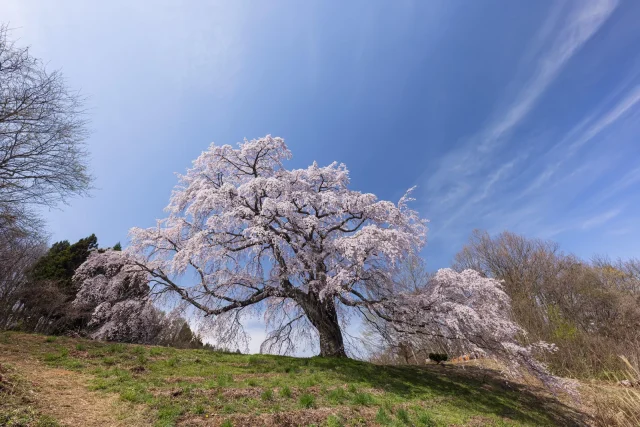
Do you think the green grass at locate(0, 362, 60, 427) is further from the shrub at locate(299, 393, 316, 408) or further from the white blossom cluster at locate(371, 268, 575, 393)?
the white blossom cluster at locate(371, 268, 575, 393)

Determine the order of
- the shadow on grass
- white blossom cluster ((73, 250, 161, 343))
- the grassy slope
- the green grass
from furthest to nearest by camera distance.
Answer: white blossom cluster ((73, 250, 161, 343)) → the shadow on grass → the grassy slope → the green grass

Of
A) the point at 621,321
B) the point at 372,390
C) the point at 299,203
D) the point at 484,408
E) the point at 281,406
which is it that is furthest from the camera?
the point at 621,321

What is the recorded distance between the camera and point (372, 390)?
763cm

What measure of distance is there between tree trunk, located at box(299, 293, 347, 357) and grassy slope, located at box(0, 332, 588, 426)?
1091 mm

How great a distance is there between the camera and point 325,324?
11570mm

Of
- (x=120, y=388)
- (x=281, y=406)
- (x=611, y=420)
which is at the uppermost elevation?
(x=120, y=388)

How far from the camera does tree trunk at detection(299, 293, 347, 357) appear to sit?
11099 mm

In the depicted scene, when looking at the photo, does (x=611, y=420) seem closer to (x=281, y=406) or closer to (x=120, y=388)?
(x=281, y=406)

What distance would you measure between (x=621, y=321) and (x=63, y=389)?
30181 mm

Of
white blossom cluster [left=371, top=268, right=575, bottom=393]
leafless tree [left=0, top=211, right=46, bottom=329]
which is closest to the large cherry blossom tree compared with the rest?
white blossom cluster [left=371, top=268, right=575, bottom=393]

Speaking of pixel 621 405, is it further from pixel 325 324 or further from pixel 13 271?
pixel 13 271

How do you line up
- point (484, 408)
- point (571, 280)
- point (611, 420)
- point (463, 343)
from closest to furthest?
point (611, 420)
point (484, 408)
point (463, 343)
point (571, 280)

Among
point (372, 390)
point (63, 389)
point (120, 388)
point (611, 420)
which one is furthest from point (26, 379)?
point (611, 420)

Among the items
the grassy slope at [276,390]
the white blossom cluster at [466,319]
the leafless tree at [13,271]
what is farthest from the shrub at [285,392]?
the leafless tree at [13,271]
